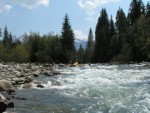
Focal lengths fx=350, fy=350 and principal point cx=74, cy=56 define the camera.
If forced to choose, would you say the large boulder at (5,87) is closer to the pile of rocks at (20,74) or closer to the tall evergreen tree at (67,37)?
the pile of rocks at (20,74)

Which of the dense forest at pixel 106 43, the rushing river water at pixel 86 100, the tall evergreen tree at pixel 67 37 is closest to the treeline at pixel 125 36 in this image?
the dense forest at pixel 106 43

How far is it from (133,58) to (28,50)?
147 ft

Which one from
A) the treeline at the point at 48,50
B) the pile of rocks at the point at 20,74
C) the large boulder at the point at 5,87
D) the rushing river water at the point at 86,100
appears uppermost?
the treeline at the point at 48,50

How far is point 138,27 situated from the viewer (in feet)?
251

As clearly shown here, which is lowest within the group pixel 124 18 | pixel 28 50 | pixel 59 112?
pixel 59 112

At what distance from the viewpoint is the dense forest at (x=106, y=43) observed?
76.7 metres

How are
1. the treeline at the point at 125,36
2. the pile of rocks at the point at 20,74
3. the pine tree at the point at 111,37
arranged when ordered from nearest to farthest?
1. the pile of rocks at the point at 20,74
2. the treeline at the point at 125,36
3. the pine tree at the point at 111,37

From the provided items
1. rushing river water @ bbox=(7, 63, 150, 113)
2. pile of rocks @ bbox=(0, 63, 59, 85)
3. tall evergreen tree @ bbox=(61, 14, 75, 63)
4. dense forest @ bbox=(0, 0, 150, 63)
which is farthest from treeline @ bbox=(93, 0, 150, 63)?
rushing river water @ bbox=(7, 63, 150, 113)

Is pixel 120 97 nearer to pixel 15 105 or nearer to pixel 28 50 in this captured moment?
pixel 15 105

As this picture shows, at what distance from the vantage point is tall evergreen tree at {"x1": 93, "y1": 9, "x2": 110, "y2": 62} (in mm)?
97800

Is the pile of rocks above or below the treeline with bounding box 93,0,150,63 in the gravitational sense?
below

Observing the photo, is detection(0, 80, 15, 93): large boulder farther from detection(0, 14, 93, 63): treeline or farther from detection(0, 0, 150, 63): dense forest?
detection(0, 14, 93, 63): treeline

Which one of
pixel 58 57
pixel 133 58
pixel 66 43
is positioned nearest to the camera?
pixel 133 58

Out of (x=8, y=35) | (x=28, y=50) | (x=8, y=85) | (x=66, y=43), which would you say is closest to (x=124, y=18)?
(x=66, y=43)
